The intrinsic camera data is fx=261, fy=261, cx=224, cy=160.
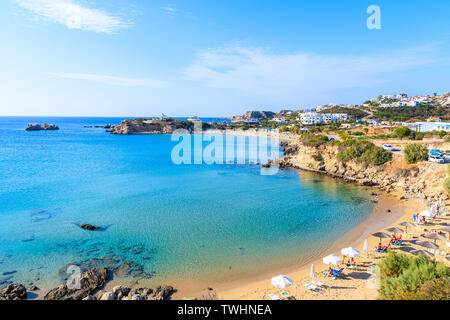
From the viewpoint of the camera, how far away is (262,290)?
486 inches

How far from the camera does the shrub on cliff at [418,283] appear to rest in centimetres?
762

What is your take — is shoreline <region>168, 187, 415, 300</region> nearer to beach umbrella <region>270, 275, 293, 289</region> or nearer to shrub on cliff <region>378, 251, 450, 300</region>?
beach umbrella <region>270, 275, 293, 289</region>

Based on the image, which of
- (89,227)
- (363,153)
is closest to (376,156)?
(363,153)

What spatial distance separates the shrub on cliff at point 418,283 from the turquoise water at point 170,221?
Answer: 623cm

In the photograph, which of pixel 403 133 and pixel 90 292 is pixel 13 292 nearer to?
pixel 90 292

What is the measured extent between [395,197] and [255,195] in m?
14.1

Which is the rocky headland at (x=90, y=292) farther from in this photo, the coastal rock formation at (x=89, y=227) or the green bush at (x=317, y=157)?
the green bush at (x=317, y=157)

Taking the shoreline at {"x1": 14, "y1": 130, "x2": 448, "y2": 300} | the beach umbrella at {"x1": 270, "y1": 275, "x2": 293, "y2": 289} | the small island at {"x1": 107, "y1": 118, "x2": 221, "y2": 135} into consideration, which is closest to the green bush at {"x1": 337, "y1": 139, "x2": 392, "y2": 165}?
the shoreline at {"x1": 14, "y1": 130, "x2": 448, "y2": 300}

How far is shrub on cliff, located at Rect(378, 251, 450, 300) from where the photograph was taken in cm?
762

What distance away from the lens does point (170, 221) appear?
69.5 ft

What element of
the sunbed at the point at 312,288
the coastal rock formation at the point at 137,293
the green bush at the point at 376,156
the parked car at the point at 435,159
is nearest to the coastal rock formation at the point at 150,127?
the green bush at the point at 376,156

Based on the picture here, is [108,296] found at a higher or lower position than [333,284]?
higher

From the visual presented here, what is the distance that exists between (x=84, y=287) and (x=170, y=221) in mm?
9189

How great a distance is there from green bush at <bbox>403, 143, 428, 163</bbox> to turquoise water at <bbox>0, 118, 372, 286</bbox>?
298 inches
